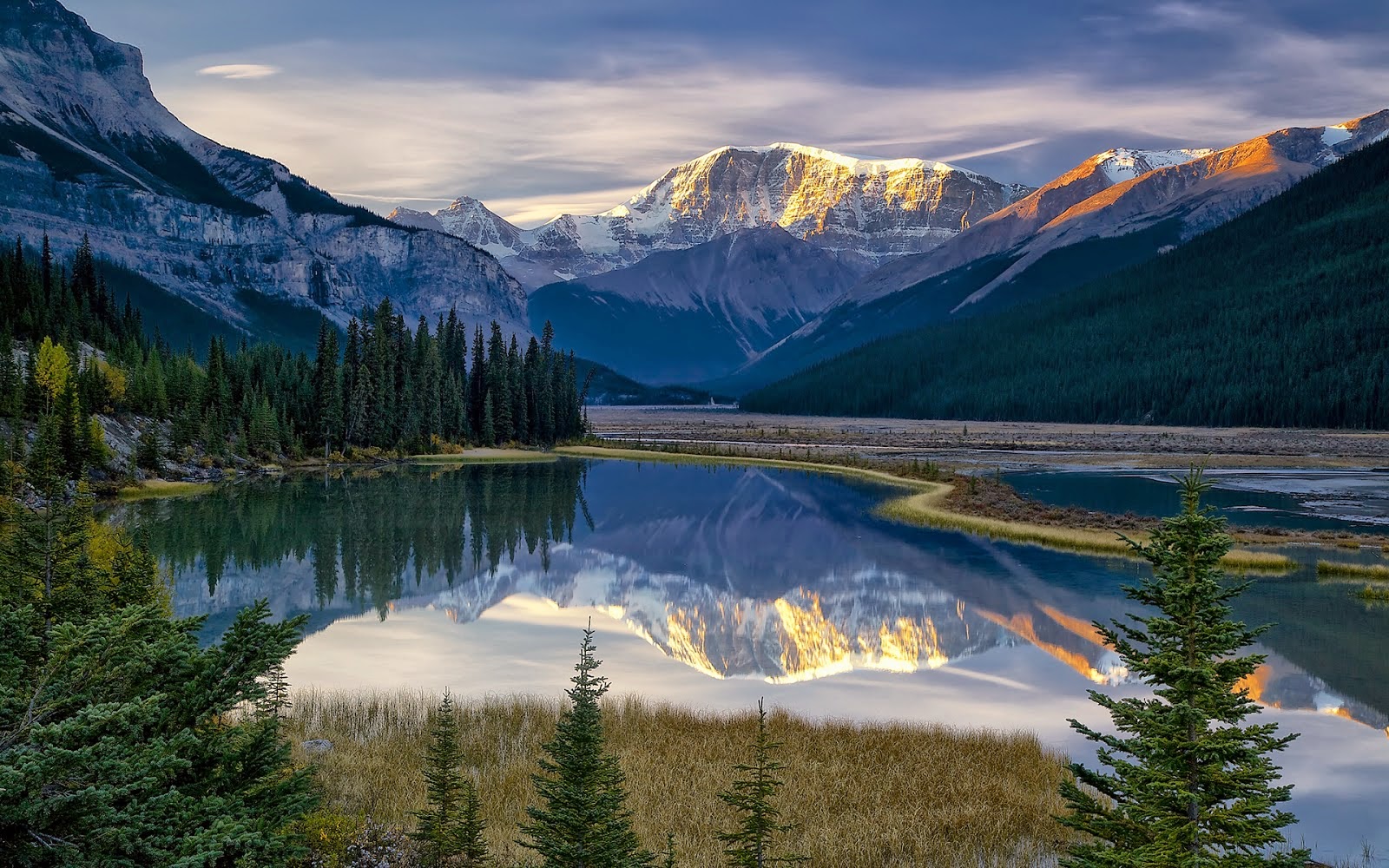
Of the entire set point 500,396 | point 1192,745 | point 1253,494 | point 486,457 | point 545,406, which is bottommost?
point 486,457

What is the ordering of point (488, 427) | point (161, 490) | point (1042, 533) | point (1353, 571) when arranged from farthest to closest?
1. point (488, 427)
2. point (161, 490)
3. point (1042, 533)
4. point (1353, 571)

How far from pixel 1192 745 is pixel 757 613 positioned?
27.2 meters

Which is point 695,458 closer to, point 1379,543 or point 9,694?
point 1379,543

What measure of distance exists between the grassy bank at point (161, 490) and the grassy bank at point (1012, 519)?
48.5 meters

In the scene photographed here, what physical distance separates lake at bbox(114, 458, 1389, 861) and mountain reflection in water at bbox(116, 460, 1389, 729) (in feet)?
0.54

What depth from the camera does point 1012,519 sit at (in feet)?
188

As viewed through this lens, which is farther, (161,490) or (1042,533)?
(161,490)

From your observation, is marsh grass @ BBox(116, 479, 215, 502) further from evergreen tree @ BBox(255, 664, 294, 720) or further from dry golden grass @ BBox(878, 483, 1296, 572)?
evergreen tree @ BBox(255, 664, 294, 720)

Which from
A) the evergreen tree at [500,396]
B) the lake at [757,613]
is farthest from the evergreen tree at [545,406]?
the lake at [757,613]

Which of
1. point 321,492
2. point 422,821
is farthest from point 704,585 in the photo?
point 321,492

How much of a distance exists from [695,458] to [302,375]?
4596cm

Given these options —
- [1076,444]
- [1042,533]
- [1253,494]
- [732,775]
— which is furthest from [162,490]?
[1076,444]

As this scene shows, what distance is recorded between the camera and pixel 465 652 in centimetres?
2925

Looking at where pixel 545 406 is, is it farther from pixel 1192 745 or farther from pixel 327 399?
pixel 1192 745
